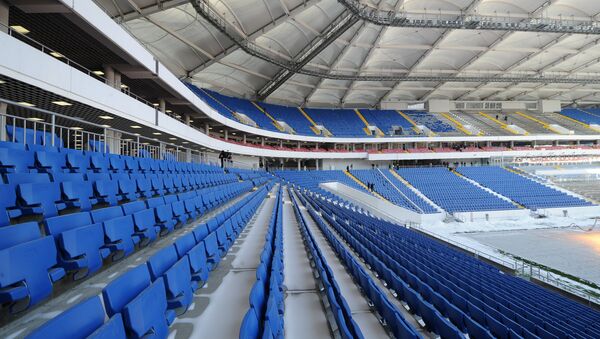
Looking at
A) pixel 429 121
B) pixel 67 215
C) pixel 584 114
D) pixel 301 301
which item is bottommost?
pixel 301 301

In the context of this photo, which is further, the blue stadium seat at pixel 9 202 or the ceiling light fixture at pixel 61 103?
the ceiling light fixture at pixel 61 103

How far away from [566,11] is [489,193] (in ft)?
42.1

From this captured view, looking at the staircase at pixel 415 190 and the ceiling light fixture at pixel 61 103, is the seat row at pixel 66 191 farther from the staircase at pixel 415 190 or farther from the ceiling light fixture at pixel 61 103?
the staircase at pixel 415 190

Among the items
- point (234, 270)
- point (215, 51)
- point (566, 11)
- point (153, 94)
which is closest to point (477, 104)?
point (566, 11)

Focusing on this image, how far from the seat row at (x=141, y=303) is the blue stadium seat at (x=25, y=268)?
1.32 ft

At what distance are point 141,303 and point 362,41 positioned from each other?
23.9 metres

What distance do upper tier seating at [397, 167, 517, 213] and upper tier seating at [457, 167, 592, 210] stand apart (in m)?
1.33

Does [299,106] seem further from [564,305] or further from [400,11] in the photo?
[564,305]

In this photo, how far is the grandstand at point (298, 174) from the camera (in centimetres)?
265

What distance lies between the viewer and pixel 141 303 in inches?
71.0

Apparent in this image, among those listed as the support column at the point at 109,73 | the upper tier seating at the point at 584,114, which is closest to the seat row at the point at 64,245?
the support column at the point at 109,73

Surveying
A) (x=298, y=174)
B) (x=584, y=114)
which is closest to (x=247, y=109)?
(x=298, y=174)

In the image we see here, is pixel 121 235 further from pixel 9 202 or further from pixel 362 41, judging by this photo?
pixel 362 41

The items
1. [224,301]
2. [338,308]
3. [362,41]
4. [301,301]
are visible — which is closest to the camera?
[338,308]
